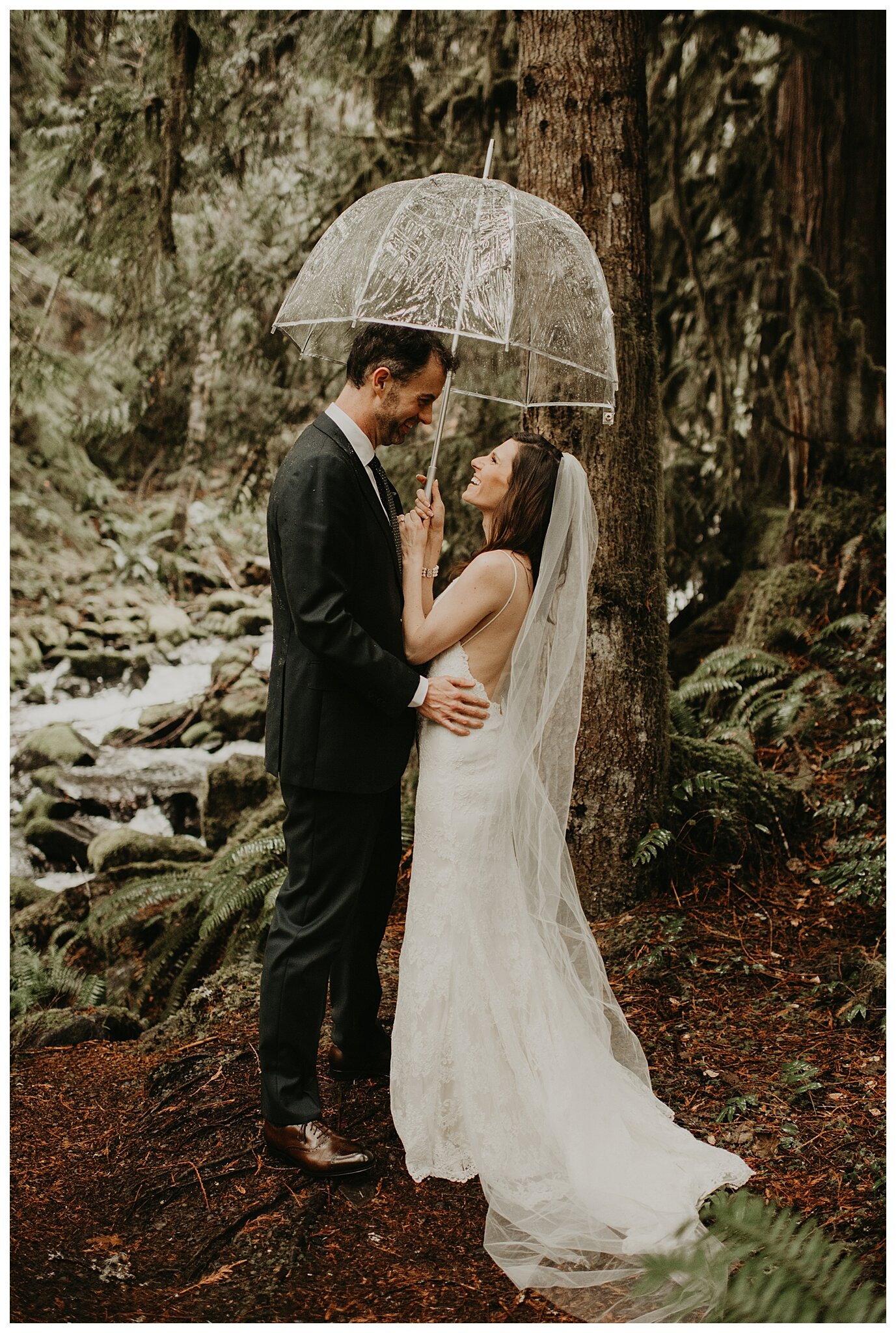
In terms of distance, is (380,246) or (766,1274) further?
(380,246)

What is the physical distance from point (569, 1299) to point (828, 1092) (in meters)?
1.33

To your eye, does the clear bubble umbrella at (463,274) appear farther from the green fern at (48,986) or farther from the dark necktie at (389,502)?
the green fern at (48,986)

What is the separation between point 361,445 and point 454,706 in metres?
0.91

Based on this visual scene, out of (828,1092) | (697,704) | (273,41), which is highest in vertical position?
(273,41)

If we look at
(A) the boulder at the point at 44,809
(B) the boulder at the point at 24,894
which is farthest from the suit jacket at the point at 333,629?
(A) the boulder at the point at 44,809

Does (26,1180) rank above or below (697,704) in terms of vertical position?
below

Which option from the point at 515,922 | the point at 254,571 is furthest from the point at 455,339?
the point at 254,571

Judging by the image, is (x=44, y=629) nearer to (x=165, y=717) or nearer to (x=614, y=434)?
(x=165, y=717)

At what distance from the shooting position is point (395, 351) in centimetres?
321

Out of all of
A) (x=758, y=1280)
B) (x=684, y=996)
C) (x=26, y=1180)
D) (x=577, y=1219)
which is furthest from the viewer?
(x=684, y=996)

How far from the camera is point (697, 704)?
256 inches

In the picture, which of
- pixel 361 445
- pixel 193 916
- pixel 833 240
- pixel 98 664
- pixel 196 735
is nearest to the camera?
pixel 361 445

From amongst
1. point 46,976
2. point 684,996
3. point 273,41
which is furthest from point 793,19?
point 46,976

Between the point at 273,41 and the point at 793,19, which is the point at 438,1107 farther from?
the point at 793,19
